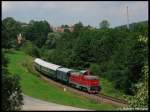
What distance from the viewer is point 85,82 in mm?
46656

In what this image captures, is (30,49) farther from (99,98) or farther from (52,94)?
(99,98)

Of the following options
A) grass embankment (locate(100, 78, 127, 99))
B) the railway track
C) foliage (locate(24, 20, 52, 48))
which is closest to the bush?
grass embankment (locate(100, 78, 127, 99))

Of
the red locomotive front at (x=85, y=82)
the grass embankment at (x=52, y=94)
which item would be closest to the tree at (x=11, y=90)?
the grass embankment at (x=52, y=94)

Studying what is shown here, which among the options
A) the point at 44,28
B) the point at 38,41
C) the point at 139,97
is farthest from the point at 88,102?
the point at 44,28

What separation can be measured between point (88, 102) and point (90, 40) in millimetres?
33865

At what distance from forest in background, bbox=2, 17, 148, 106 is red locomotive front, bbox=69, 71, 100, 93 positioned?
13.2ft

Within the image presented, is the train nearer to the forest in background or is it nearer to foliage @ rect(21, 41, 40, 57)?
the forest in background

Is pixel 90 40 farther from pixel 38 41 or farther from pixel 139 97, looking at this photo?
pixel 139 97

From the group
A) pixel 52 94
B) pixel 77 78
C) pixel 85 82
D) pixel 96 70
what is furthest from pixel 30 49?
pixel 52 94

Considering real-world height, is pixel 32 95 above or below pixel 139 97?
below

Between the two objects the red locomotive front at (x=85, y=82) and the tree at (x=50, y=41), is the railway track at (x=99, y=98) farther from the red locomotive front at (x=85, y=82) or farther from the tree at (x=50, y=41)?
the tree at (x=50, y=41)

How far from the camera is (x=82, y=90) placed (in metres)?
48.8

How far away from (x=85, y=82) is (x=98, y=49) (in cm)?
2488

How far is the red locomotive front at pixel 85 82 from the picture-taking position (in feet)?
152
